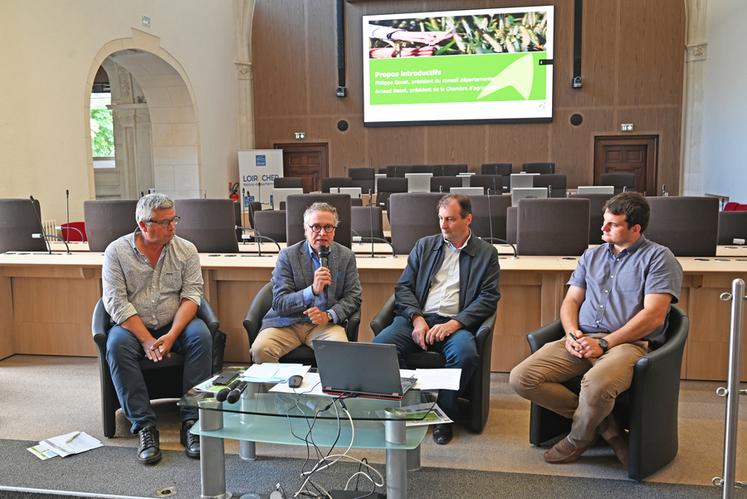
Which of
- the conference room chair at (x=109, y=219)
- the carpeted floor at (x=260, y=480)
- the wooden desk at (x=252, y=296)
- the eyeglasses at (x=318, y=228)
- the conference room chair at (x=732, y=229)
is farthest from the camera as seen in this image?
the conference room chair at (x=732, y=229)

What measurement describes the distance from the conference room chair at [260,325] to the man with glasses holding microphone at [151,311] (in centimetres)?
28

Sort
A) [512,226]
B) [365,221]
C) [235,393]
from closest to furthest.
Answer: [235,393]
[512,226]
[365,221]

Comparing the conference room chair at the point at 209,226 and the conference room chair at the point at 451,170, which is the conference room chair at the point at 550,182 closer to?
the conference room chair at the point at 451,170

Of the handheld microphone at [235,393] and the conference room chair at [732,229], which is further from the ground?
the conference room chair at [732,229]

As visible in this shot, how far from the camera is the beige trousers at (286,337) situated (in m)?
3.57

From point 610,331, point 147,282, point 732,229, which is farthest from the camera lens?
point 732,229

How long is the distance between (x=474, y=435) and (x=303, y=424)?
126cm

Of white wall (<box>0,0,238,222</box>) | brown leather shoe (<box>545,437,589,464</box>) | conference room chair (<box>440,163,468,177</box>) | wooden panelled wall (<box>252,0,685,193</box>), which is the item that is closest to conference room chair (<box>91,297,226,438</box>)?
brown leather shoe (<box>545,437,589,464</box>)

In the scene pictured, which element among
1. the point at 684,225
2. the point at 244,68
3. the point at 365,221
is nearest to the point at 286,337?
the point at 365,221

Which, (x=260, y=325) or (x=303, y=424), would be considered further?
(x=260, y=325)

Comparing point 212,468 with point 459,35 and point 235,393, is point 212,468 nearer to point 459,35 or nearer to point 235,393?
point 235,393

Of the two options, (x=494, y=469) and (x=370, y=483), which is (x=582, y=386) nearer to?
(x=494, y=469)

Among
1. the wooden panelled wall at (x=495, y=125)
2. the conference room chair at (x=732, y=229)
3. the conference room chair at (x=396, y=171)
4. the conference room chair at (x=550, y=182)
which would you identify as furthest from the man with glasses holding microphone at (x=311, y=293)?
the wooden panelled wall at (x=495, y=125)

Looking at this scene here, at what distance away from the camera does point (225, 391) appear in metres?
2.71
